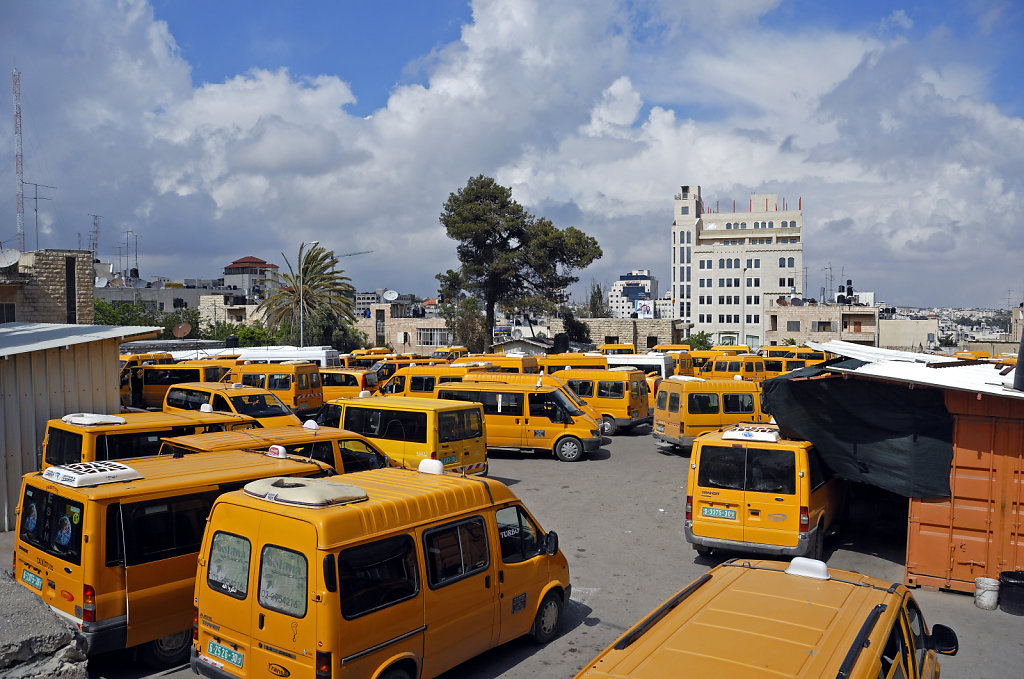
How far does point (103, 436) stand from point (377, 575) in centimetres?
682

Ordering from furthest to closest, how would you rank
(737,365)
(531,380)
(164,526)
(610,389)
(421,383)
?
(737,365) → (610,389) → (421,383) → (531,380) → (164,526)

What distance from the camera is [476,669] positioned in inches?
286

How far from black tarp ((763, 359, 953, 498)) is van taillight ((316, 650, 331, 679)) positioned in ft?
24.4

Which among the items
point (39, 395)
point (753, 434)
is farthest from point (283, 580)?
point (39, 395)

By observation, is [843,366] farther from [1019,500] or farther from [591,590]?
[591,590]

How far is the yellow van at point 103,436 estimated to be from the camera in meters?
10.6

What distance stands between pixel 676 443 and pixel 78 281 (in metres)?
28.3

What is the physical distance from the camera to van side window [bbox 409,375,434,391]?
23.4 m

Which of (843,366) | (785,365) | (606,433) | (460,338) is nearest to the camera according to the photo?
Answer: (843,366)

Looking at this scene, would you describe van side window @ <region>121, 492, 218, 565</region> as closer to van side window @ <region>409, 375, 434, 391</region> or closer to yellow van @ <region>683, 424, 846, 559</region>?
yellow van @ <region>683, 424, 846, 559</region>

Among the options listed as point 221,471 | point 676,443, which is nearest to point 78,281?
point 676,443

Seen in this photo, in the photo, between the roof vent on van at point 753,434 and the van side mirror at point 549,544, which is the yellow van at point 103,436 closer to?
the van side mirror at point 549,544

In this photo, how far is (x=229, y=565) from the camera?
602cm

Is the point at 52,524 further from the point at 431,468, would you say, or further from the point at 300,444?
the point at 300,444
